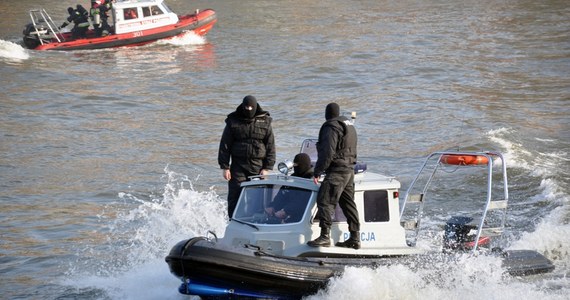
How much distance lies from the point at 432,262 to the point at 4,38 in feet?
86.2

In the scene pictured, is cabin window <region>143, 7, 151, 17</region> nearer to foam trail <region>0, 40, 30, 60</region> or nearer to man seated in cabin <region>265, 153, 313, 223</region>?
foam trail <region>0, 40, 30, 60</region>

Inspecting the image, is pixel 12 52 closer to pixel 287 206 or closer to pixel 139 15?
pixel 139 15

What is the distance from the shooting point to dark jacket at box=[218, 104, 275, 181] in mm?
9727

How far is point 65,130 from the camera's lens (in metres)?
19.7

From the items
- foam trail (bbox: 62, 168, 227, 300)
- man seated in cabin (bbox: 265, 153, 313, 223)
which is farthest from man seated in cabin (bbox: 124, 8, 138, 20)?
man seated in cabin (bbox: 265, 153, 313, 223)

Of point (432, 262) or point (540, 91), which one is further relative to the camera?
point (540, 91)

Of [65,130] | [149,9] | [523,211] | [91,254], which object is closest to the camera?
[91,254]

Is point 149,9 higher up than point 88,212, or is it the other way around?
point 149,9

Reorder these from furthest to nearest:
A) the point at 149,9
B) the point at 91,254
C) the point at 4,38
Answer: the point at 4,38
the point at 149,9
the point at 91,254

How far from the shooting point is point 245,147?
976cm

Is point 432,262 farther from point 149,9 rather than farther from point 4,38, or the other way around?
point 4,38

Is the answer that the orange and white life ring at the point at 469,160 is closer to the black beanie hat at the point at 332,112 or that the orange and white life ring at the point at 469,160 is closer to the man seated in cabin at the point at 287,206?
the black beanie hat at the point at 332,112

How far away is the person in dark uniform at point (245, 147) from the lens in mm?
9719

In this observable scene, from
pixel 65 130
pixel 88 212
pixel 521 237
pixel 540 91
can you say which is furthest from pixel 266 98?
pixel 521 237
